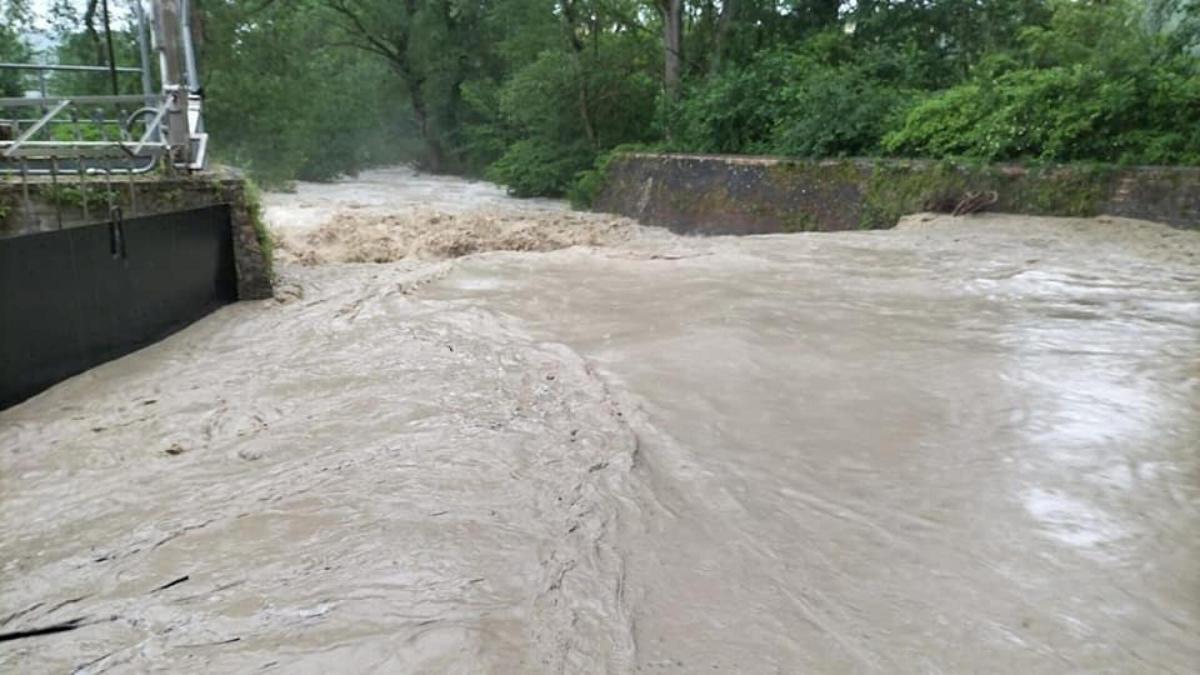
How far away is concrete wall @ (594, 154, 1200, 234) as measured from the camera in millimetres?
11148

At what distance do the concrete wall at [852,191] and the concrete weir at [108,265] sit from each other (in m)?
8.71

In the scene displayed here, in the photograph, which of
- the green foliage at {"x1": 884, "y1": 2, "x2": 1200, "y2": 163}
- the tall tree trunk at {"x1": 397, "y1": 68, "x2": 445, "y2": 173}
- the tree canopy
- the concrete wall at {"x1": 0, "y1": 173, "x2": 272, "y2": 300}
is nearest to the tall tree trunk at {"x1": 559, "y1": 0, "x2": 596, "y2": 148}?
the tree canopy

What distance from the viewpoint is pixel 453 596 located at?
11.1 ft

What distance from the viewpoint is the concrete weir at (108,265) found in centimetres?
661

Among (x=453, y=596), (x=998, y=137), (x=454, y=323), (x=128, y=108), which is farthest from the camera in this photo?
(x=128, y=108)

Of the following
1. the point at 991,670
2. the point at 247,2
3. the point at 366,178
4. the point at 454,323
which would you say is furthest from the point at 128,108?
the point at 991,670

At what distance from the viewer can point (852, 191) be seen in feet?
47.2

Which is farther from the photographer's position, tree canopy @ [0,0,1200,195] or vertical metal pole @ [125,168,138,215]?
tree canopy @ [0,0,1200,195]

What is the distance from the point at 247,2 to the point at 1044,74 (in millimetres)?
21146

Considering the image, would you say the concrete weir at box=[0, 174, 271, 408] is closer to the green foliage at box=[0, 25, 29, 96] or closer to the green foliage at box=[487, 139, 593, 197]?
the green foliage at box=[0, 25, 29, 96]

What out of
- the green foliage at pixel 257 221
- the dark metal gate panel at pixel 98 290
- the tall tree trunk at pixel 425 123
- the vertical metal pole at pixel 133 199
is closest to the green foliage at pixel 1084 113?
the green foliage at pixel 257 221

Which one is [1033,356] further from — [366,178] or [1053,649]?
[366,178]

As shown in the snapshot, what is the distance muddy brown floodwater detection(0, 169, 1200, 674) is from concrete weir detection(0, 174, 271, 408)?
0.87ft

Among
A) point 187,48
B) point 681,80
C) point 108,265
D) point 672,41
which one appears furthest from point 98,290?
point 672,41
